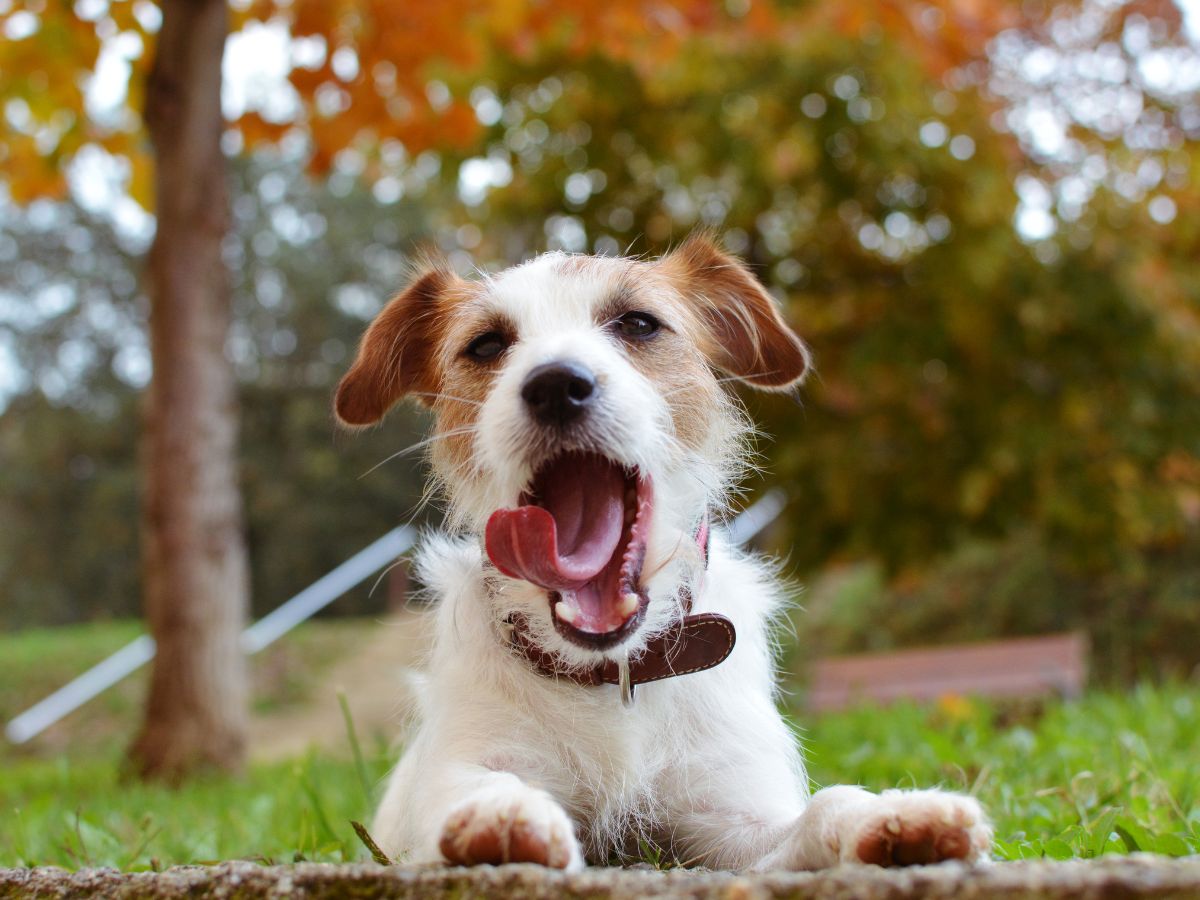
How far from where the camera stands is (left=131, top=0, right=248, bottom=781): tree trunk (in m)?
5.81

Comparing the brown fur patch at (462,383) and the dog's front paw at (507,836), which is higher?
the brown fur patch at (462,383)

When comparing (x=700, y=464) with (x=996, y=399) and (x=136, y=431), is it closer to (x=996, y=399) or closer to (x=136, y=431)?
(x=996, y=399)

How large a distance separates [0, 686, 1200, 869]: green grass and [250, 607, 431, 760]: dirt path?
187 inches

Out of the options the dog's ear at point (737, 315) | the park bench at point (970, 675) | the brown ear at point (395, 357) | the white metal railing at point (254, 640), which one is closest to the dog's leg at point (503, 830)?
the brown ear at point (395, 357)

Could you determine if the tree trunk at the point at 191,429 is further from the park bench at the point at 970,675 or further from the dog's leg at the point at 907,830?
the dog's leg at the point at 907,830

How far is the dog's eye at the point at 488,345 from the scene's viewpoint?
244 cm

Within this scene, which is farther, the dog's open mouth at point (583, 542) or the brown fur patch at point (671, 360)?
the brown fur patch at point (671, 360)

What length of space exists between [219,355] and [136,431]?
1768 cm

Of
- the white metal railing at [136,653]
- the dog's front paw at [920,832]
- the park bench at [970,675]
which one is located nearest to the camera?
the dog's front paw at [920,832]

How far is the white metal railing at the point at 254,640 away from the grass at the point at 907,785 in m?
4.18

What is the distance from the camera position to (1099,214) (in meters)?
7.18

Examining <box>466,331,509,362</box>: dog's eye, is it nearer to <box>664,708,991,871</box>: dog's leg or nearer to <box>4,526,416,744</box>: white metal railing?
<box>664,708,991,871</box>: dog's leg

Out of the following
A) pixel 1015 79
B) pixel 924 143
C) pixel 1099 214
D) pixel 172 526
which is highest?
pixel 1015 79

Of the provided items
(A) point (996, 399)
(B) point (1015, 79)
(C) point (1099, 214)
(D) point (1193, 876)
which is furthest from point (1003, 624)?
(D) point (1193, 876)
